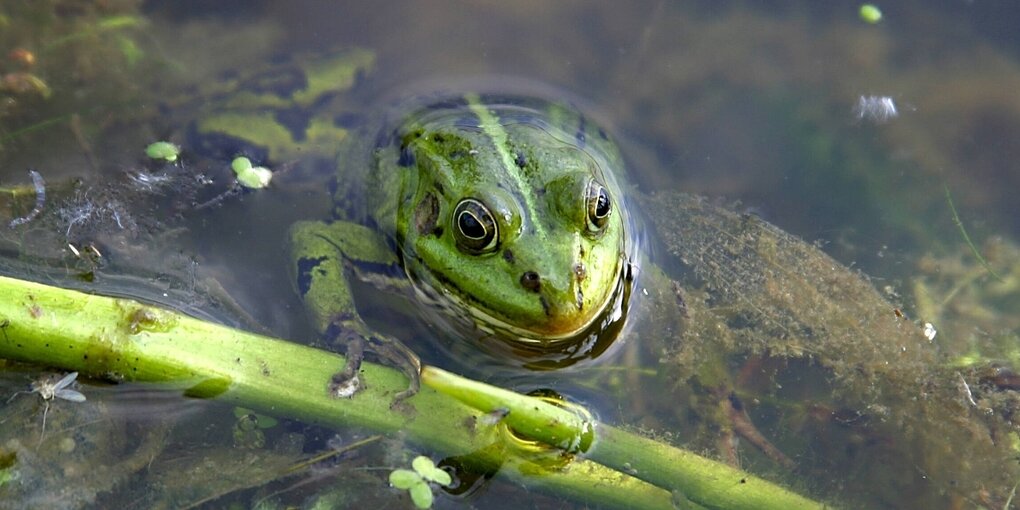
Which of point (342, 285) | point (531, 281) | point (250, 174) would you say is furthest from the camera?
point (250, 174)

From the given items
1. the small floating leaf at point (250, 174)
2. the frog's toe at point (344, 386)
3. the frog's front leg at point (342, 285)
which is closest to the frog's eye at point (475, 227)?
the frog's front leg at point (342, 285)

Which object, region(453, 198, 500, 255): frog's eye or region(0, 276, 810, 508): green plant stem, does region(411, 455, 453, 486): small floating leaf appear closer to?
region(0, 276, 810, 508): green plant stem

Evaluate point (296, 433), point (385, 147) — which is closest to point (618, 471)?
point (296, 433)

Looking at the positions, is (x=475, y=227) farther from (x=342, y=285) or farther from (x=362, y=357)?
(x=342, y=285)

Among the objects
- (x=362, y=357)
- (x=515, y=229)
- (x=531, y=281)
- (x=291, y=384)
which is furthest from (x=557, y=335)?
(x=291, y=384)

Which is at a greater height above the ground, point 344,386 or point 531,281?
point 531,281

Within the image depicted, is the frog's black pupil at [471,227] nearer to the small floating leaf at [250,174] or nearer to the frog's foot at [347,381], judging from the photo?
the frog's foot at [347,381]

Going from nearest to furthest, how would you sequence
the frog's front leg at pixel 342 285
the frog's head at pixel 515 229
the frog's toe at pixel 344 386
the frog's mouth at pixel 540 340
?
1. the frog's toe at pixel 344 386
2. the frog's front leg at pixel 342 285
3. the frog's head at pixel 515 229
4. the frog's mouth at pixel 540 340

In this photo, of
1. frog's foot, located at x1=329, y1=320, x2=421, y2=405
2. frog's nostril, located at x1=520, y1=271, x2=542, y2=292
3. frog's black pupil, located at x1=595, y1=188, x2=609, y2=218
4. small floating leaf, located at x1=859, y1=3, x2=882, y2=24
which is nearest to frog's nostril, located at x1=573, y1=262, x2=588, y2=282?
frog's nostril, located at x1=520, y1=271, x2=542, y2=292
